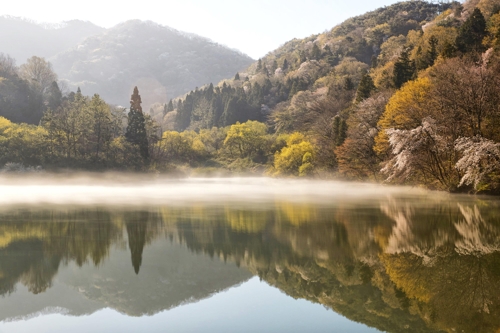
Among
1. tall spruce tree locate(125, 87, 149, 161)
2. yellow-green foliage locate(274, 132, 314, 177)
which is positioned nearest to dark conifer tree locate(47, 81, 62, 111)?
tall spruce tree locate(125, 87, 149, 161)

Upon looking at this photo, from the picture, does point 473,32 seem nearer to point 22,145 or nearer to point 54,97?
point 22,145

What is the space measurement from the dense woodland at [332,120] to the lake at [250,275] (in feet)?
52.8

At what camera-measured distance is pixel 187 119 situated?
452 feet

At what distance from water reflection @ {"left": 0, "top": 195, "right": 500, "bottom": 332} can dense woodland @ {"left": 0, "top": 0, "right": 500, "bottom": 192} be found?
14760 mm

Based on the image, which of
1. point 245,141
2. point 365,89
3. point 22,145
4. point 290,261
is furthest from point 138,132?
point 290,261

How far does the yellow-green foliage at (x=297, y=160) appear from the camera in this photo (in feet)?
211

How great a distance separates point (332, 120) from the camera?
211 feet

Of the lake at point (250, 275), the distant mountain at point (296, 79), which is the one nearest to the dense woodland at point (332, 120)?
the distant mountain at point (296, 79)

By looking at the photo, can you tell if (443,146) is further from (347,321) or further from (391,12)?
(391,12)

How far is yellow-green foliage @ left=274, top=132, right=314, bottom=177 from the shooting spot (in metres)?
64.4

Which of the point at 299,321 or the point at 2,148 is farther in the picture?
the point at 2,148

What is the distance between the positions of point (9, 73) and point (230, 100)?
50.8 m

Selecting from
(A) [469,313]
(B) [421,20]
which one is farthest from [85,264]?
(B) [421,20]

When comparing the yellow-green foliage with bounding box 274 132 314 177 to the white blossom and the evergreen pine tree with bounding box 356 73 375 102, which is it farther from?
the white blossom
